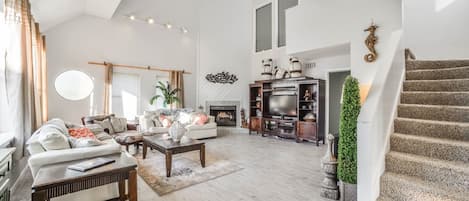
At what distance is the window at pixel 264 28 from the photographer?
24.6ft

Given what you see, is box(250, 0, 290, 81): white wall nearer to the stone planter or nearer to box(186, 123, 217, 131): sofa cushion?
box(186, 123, 217, 131): sofa cushion

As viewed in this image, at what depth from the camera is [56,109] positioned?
5.76m

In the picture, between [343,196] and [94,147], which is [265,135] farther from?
[94,147]

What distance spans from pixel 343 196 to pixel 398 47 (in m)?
1.85

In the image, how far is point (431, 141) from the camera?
196 centimetres

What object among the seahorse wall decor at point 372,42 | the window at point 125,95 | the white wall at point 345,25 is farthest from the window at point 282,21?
the window at point 125,95

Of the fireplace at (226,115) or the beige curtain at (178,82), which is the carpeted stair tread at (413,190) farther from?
the beige curtain at (178,82)

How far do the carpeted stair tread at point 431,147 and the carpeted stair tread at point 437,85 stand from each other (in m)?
0.89

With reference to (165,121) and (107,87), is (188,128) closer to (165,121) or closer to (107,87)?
(165,121)

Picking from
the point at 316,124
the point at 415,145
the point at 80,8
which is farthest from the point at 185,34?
the point at 415,145

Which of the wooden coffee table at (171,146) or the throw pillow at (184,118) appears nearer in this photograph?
the wooden coffee table at (171,146)

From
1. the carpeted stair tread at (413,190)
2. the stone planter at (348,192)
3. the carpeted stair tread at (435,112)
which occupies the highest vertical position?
the carpeted stair tread at (435,112)

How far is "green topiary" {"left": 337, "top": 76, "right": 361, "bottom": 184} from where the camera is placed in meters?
2.26

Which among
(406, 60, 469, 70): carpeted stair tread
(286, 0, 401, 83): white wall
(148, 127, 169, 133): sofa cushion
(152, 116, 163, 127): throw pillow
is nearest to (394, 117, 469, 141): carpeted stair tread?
(406, 60, 469, 70): carpeted stair tread
